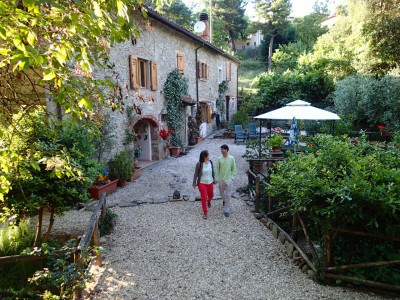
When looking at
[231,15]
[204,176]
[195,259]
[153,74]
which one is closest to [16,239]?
[195,259]

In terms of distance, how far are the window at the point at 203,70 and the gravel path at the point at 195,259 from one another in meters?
10.8

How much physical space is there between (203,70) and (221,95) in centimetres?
510

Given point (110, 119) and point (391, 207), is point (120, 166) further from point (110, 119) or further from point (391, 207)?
point (391, 207)

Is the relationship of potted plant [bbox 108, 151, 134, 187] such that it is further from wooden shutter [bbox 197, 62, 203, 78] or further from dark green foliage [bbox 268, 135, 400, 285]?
wooden shutter [bbox 197, 62, 203, 78]

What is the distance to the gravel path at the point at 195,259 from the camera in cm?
411

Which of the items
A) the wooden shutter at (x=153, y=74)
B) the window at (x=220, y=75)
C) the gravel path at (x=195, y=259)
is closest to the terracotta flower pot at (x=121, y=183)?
the gravel path at (x=195, y=259)

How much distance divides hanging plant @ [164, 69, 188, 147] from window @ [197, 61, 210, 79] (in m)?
2.71

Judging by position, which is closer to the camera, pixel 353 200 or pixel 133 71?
pixel 353 200

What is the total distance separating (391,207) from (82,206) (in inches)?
257

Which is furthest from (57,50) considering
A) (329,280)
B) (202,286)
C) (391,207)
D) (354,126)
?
(354,126)

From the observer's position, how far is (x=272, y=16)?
1420 inches

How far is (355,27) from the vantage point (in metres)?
17.4

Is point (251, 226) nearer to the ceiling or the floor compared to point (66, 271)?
nearer to the floor

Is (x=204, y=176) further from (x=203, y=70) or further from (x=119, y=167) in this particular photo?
(x=203, y=70)
